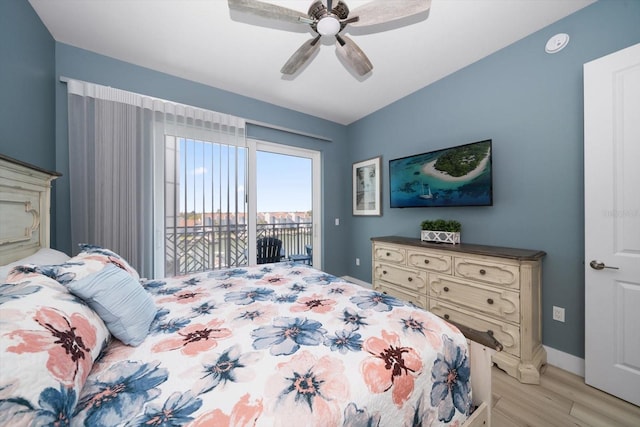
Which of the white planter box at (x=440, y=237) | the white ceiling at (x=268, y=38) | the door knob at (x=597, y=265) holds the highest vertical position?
the white ceiling at (x=268, y=38)

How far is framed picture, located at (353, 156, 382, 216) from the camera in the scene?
11.3ft

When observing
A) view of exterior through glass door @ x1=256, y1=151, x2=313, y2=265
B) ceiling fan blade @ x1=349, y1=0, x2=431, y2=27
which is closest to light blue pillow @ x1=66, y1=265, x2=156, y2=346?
ceiling fan blade @ x1=349, y1=0, x2=431, y2=27

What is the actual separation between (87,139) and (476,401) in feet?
11.3

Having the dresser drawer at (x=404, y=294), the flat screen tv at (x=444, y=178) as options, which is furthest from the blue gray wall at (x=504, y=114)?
the dresser drawer at (x=404, y=294)

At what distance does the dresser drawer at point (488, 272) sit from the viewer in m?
1.77

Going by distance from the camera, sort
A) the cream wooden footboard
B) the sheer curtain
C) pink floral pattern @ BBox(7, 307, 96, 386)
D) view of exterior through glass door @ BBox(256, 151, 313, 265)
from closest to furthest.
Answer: pink floral pattern @ BBox(7, 307, 96, 386)
the cream wooden footboard
the sheer curtain
view of exterior through glass door @ BBox(256, 151, 313, 265)

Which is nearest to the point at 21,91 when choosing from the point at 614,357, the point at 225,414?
the point at 225,414

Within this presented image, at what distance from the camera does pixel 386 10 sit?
1.40 meters

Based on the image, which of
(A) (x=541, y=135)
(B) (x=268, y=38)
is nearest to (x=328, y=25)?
(B) (x=268, y=38)

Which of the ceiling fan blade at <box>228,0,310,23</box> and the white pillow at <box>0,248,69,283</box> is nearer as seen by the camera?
the white pillow at <box>0,248,69,283</box>

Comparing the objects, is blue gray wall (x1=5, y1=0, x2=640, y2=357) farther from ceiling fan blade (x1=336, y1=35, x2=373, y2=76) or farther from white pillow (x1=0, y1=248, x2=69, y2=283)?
ceiling fan blade (x1=336, y1=35, x2=373, y2=76)

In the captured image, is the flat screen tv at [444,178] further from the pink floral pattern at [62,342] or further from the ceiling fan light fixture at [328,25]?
the pink floral pattern at [62,342]

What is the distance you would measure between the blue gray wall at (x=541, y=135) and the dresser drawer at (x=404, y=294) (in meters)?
0.83

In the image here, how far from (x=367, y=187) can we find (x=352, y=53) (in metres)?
2.11
